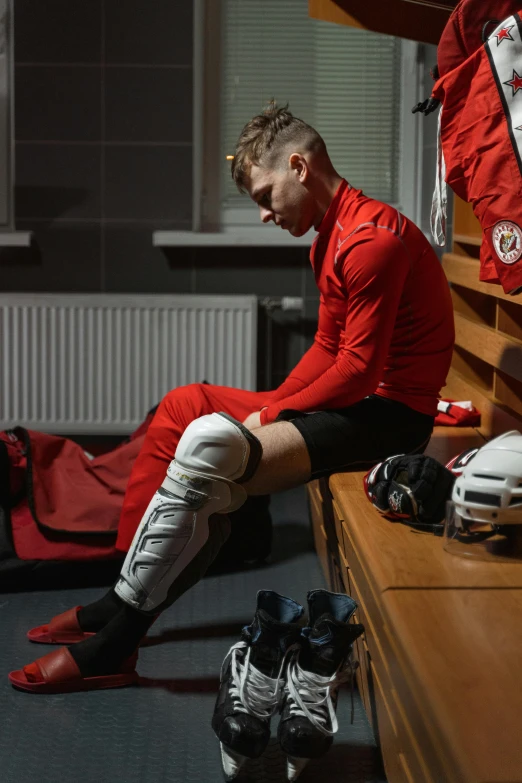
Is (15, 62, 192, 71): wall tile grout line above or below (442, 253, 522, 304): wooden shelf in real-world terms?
above

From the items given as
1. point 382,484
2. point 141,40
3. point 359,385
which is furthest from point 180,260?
point 382,484

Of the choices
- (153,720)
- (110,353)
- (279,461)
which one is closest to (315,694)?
(153,720)

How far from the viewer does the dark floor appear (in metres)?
1.67

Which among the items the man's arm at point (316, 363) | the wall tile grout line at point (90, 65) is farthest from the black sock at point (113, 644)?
the wall tile grout line at point (90, 65)

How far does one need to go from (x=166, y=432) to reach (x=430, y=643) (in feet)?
4.10

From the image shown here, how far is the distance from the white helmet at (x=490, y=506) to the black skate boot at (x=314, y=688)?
0.82ft

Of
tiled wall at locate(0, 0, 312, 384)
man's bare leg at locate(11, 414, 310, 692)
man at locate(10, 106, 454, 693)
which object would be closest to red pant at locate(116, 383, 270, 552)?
man at locate(10, 106, 454, 693)

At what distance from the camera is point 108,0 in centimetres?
376

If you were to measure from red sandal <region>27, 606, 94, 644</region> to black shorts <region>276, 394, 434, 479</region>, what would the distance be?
2.03ft

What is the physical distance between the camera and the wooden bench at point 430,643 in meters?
1.01

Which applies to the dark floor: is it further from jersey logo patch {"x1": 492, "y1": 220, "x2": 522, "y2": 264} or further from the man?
jersey logo patch {"x1": 492, "y1": 220, "x2": 522, "y2": 264}

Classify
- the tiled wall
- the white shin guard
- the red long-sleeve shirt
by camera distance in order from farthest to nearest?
the tiled wall < the red long-sleeve shirt < the white shin guard

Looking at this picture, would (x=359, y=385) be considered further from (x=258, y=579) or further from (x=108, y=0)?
(x=108, y=0)

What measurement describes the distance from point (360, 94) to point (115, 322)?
1360 millimetres
